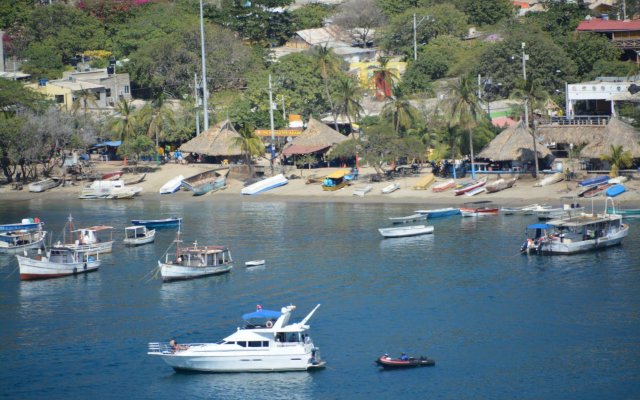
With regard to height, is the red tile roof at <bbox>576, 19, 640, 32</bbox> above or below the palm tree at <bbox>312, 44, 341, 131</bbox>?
above

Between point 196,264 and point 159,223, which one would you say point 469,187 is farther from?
point 196,264

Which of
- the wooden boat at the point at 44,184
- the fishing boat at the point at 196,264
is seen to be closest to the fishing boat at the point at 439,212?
the fishing boat at the point at 196,264

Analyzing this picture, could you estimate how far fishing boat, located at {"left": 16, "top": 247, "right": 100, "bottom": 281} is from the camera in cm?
8281

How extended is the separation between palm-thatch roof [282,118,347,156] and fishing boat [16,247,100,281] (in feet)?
129

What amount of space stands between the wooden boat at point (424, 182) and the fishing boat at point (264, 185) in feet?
46.5

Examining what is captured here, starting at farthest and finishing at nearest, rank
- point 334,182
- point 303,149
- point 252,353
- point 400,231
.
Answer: point 303,149 → point 334,182 → point 400,231 → point 252,353

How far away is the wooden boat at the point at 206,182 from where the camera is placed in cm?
11838

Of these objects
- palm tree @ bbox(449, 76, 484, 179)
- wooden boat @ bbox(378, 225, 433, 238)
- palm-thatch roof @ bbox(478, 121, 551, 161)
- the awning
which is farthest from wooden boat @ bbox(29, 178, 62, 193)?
wooden boat @ bbox(378, 225, 433, 238)

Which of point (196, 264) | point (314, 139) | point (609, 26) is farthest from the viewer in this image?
point (609, 26)

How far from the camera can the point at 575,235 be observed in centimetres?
8506

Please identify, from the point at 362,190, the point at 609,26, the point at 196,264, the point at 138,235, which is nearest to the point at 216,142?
the point at 362,190

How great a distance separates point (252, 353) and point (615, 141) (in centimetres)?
5662

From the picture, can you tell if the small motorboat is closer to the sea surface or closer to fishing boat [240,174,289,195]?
the sea surface

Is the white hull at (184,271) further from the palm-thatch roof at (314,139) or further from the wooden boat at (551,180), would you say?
the palm-thatch roof at (314,139)
